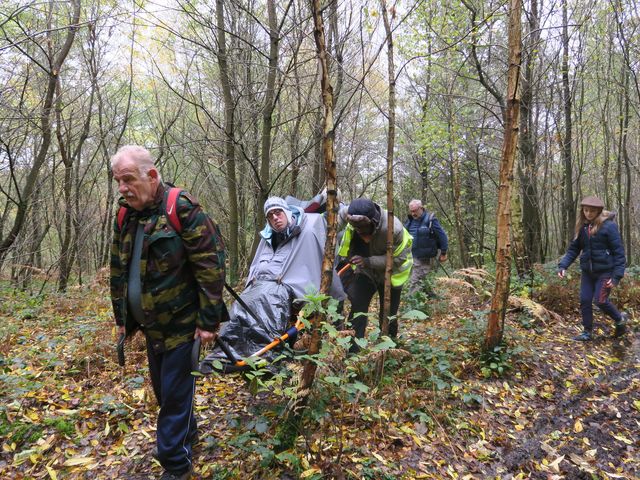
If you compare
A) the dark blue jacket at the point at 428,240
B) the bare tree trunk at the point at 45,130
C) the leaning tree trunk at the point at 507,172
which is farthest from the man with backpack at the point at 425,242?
the bare tree trunk at the point at 45,130

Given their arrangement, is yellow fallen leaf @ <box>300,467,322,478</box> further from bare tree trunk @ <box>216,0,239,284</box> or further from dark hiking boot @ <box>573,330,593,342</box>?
dark hiking boot @ <box>573,330,593,342</box>

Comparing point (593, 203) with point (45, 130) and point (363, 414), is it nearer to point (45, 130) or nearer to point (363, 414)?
point (363, 414)

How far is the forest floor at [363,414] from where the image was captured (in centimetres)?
273

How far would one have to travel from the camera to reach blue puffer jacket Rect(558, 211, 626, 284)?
5230mm

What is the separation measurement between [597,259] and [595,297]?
546 mm

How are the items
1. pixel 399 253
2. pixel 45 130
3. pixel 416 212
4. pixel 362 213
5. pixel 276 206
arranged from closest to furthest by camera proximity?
pixel 362 213 < pixel 276 206 < pixel 399 253 < pixel 45 130 < pixel 416 212

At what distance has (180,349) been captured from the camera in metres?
2.44

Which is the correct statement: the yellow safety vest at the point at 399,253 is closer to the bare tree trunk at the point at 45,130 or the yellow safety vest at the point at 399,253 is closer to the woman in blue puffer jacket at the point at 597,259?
the woman in blue puffer jacket at the point at 597,259

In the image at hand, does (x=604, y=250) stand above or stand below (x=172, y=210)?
below

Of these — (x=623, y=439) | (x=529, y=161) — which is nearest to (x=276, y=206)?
(x=623, y=439)

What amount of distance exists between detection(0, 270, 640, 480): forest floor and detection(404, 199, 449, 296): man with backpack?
114 inches

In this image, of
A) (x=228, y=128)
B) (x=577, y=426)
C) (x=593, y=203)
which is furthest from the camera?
(x=228, y=128)

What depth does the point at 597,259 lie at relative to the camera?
5.35m

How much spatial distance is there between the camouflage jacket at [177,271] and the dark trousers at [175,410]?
0.35ft
